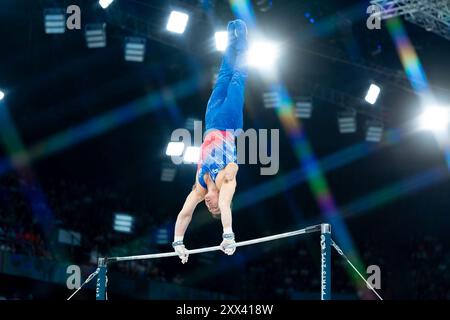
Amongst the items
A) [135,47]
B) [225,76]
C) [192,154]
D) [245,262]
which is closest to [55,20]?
[135,47]

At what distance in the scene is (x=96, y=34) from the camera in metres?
13.5

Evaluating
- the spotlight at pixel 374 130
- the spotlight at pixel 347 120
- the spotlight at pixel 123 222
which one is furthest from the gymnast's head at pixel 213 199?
the spotlight at pixel 123 222

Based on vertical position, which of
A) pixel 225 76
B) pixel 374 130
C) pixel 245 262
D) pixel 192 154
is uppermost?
pixel 374 130

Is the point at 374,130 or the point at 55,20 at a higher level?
the point at 55,20

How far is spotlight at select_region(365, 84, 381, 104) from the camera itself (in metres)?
14.2

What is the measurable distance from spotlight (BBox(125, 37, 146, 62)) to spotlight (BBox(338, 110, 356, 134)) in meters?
4.63

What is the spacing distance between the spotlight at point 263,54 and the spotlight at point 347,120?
234 centimetres

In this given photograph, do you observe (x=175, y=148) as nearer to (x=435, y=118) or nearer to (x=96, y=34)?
(x=96, y=34)

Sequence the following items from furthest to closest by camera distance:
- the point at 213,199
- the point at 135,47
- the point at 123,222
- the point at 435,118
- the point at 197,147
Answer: the point at 123,222
the point at 435,118
the point at 135,47
the point at 197,147
the point at 213,199

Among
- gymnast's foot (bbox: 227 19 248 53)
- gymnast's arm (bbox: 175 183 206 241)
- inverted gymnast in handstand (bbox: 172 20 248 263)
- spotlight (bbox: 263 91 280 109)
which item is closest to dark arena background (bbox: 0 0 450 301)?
spotlight (bbox: 263 91 280 109)

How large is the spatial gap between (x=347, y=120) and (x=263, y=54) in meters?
3.08

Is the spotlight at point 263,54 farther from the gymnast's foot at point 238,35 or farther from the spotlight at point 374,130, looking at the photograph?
the gymnast's foot at point 238,35

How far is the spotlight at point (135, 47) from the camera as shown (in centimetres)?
1397
